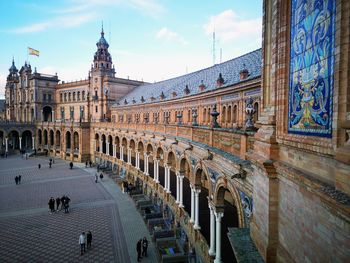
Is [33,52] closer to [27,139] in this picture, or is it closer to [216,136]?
[27,139]

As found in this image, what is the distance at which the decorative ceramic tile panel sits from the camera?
4508mm

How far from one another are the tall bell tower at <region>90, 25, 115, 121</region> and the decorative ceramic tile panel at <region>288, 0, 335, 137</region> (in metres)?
58.1

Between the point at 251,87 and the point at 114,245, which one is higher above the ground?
the point at 251,87

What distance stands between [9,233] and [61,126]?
41561 mm

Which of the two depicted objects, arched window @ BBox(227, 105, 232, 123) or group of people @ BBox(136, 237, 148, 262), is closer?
group of people @ BBox(136, 237, 148, 262)

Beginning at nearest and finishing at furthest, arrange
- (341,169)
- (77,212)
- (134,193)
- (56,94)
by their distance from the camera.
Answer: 1. (341,169)
2. (77,212)
3. (134,193)
4. (56,94)

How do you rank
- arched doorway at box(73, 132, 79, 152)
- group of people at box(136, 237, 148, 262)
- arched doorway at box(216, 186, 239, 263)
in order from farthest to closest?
arched doorway at box(73, 132, 79, 152), group of people at box(136, 237, 148, 262), arched doorway at box(216, 186, 239, 263)

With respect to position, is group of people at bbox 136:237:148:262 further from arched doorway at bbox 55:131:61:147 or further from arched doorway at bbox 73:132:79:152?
arched doorway at bbox 55:131:61:147

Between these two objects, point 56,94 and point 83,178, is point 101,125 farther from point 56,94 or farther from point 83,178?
point 56,94

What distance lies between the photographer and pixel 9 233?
2039 centimetres

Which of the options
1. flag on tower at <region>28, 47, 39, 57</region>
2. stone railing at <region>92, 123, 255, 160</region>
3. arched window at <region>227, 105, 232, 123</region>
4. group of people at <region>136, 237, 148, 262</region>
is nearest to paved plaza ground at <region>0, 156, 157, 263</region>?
group of people at <region>136, 237, 148, 262</region>

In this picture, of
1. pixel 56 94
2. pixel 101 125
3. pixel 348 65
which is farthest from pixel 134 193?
pixel 56 94

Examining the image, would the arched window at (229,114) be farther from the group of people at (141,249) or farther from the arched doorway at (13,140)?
the arched doorway at (13,140)

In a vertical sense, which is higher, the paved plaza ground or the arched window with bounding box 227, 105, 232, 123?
the arched window with bounding box 227, 105, 232, 123
